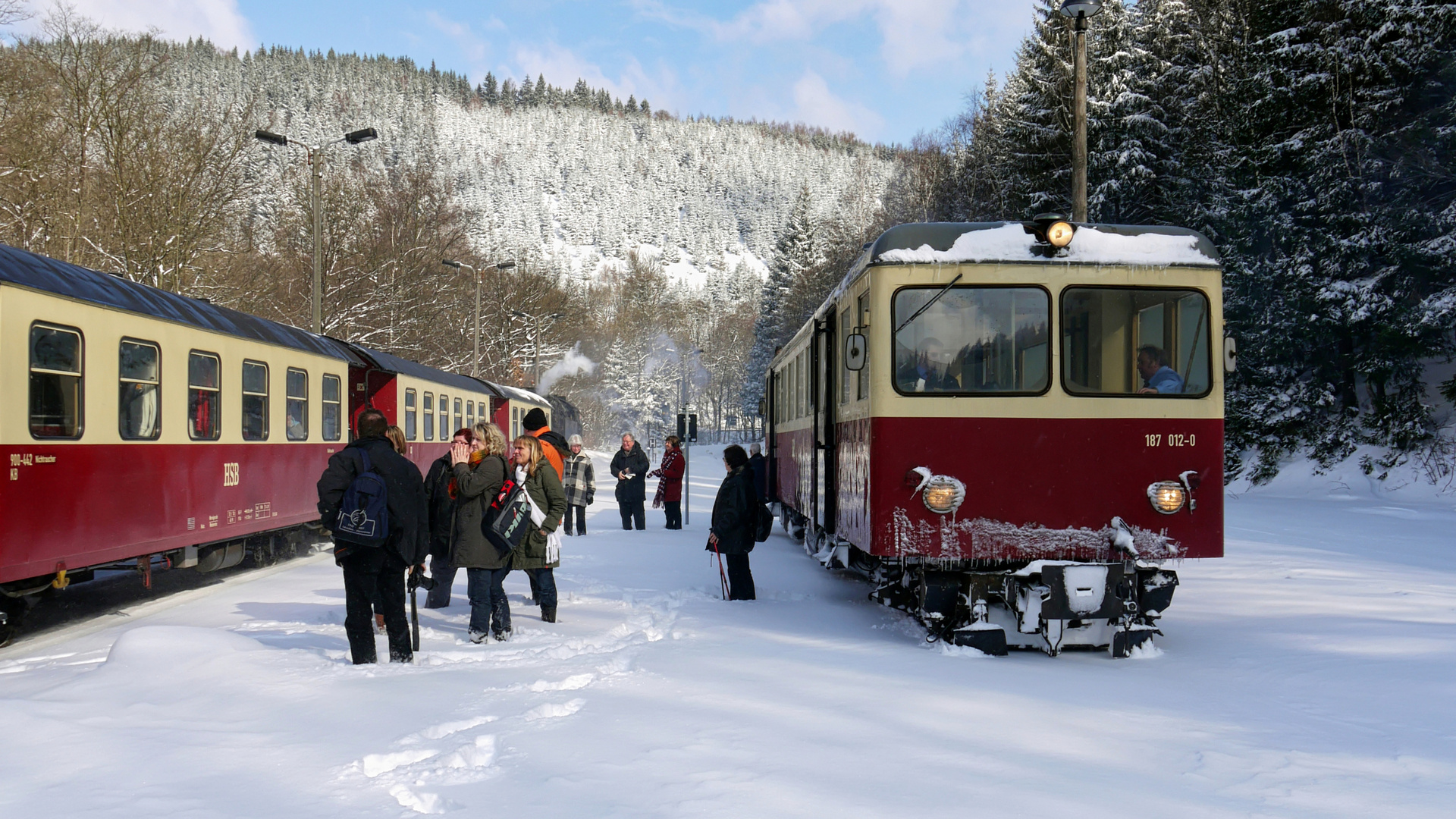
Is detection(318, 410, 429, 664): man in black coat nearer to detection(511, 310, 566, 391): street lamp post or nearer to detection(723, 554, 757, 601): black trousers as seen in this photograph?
detection(723, 554, 757, 601): black trousers

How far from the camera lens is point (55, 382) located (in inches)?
313

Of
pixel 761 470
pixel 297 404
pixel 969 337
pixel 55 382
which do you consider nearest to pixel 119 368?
pixel 55 382

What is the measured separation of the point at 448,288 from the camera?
4038 centimetres

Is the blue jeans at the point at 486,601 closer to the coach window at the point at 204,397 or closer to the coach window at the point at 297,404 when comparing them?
the coach window at the point at 204,397

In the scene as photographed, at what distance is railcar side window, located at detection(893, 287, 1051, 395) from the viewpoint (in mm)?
7480

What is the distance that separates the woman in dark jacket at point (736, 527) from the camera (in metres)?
9.73

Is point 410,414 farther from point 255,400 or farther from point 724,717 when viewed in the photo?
point 724,717

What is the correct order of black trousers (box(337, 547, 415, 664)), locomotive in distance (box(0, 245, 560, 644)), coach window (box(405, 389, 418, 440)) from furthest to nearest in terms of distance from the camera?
coach window (box(405, 389, 418, 440)), locomotive in distance (box(0, 245, 560, 644)), black trousers (box(337, 547, 415, 664))

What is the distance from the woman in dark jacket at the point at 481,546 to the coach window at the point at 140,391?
3.27 metres

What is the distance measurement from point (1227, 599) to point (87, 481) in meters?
9.73

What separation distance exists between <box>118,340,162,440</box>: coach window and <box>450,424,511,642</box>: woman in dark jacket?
3.27 m

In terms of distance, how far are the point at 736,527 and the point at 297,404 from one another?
21.6 ft

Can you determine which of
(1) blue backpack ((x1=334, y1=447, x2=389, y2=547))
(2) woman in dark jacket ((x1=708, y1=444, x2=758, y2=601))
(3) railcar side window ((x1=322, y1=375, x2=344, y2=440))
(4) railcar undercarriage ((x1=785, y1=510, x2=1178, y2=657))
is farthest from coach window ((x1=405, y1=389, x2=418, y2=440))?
(4) railcar undercarriage ((x1=785, y1=510, x2=1178, y2=657))

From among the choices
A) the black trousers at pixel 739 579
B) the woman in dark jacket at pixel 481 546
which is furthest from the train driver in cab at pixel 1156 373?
the woman in dark jacket at pixel 481 546
